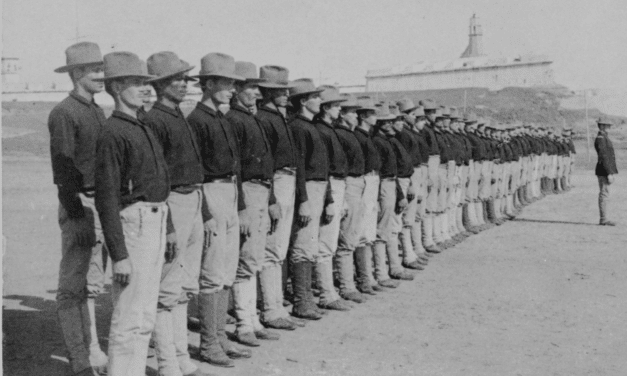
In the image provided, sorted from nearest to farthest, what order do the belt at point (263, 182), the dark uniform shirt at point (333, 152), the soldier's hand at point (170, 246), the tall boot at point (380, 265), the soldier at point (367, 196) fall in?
the soldier's hand at point (170, 246) → the belt at point (263, 182) → the dark uniform shirt at point (333, 152) → the soldier at point (367, 196) → the tall boot at point (380, 265)

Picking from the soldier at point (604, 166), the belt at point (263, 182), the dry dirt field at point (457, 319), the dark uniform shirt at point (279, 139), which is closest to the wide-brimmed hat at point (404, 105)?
the dry dirt field at point (457, 319)

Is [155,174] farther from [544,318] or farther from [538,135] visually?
[538,135]

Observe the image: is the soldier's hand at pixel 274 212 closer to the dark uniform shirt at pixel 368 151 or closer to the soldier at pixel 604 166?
the dark uniform shirt at pixel 368 151

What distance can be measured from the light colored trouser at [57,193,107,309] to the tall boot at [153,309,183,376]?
834mm

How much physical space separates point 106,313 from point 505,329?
405 cm

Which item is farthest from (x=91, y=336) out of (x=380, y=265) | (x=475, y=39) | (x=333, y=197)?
(x=475, y=39)

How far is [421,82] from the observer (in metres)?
81.4

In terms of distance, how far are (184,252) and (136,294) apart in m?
0.79

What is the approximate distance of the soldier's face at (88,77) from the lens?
220 inches

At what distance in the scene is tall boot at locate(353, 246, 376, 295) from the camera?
8867mm

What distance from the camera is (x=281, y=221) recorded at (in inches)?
275

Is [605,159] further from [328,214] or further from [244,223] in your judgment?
[244,223]

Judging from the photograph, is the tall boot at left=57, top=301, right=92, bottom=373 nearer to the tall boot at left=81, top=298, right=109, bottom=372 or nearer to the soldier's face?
the tall boot at left=81, top=298, right=109, bottom=372

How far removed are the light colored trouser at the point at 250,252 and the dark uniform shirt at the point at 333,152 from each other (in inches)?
62.8
